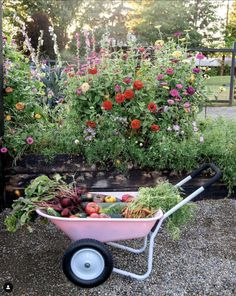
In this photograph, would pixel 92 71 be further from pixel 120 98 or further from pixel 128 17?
pixel 128 17

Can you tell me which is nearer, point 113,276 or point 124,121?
point 113,276

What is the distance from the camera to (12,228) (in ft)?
8.07

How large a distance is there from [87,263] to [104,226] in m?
0.22

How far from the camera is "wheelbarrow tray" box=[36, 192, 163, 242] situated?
2.20 m

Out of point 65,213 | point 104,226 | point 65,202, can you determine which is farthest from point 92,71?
point 104,226

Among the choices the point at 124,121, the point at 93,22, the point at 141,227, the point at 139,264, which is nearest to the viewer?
the point at 141,227

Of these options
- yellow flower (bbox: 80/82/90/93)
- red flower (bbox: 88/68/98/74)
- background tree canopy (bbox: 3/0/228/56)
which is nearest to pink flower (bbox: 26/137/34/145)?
yellow flower (bbox: 80/82/90/93)

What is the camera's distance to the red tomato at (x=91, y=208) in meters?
2.41

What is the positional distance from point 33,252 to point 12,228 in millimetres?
381

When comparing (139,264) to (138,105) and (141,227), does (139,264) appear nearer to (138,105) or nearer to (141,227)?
(141,227)

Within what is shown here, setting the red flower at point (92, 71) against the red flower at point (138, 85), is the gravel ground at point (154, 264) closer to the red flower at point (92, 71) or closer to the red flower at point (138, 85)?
the red flower at point (138, 85)

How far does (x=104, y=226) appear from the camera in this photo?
7.35 feet

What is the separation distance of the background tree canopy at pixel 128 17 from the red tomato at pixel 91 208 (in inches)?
649

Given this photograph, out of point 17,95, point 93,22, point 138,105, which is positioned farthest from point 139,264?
point 93,22
